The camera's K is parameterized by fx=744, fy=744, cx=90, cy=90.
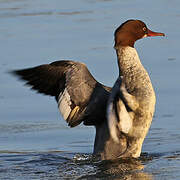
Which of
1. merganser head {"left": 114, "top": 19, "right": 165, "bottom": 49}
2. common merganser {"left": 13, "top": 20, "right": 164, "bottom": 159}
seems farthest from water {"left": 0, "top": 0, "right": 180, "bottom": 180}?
merganser head {"left": 114, "top": 19, "right": 165, "bottom": 49}

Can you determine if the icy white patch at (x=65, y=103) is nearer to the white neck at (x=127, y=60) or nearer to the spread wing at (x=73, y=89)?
the spread wing at (x=73, y=89)

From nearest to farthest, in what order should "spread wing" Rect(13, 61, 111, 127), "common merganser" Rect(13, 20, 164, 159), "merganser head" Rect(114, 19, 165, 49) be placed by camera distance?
"common merganser" Rect(13, 20, 164, 159) < "spread wing" Rect(13, 61, 111, 127) < "merganser head" Rect(114, 19, 165, 49)

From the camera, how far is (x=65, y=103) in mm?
8336

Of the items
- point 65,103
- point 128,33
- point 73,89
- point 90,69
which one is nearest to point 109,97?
→ point 73,89

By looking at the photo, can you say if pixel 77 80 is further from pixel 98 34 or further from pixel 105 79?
pixel 98 34

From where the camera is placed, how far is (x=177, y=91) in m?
10.1

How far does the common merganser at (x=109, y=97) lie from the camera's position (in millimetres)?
8047

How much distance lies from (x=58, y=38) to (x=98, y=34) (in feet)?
2.37

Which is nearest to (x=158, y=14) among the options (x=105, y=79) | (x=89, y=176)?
(x=105, y=79)

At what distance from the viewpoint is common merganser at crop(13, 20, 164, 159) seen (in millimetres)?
8047

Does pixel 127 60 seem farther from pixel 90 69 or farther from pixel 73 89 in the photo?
pixel 90 69

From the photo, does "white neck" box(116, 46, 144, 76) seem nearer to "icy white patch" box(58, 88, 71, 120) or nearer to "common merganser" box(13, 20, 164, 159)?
"common merganser" box(13, 20, 164, 159)

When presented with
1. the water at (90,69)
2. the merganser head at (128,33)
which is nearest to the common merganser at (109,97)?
the merganser head at (128,33)

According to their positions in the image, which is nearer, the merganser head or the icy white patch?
the icy white patch
